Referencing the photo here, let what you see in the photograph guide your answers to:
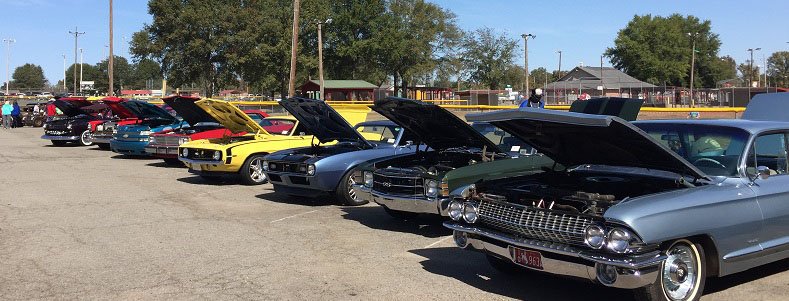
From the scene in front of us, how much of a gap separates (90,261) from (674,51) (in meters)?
97.7

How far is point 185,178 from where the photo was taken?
49.1ft

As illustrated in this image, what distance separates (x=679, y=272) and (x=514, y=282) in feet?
4.93

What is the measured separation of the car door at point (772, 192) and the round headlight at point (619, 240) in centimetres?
145

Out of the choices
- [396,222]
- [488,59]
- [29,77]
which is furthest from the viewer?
[29,77]

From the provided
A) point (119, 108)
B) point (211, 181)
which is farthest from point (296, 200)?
Result: point (119, 108)

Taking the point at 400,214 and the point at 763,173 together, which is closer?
the point at 763,173

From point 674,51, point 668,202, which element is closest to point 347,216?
point 668,202

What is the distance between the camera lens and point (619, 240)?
4.90m

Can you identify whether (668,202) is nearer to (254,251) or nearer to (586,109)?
(254,251)

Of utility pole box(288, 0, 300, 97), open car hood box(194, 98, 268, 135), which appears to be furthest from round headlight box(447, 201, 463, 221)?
utility pole box(288, 0, 300, 97)

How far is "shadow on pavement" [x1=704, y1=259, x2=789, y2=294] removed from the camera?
20.1 ft

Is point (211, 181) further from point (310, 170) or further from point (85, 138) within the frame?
point (85, 138)

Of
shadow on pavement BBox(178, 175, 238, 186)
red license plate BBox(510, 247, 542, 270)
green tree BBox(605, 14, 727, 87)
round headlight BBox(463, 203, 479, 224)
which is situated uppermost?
green tree BBox(605, 14, 727, 87)

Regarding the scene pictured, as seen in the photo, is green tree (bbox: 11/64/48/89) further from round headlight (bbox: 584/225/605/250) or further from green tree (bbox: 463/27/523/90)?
round headlight (bbox: 584/225/605/250)
